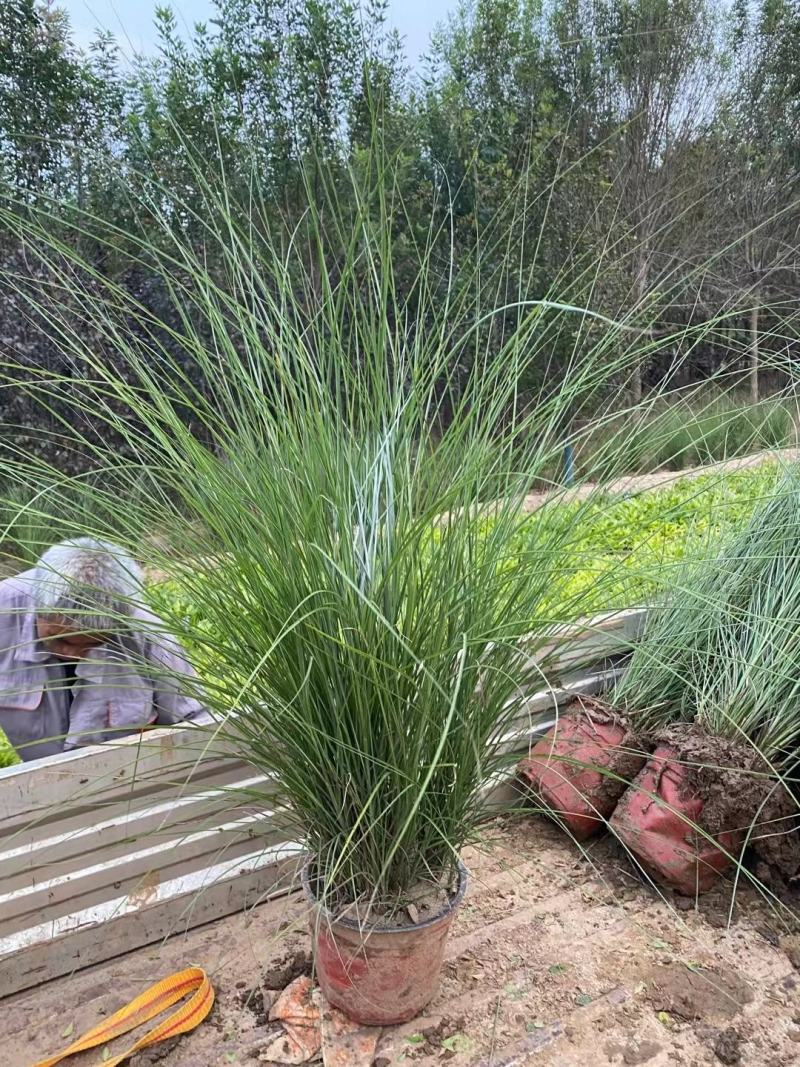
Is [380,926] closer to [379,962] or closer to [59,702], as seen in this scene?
[379,962]

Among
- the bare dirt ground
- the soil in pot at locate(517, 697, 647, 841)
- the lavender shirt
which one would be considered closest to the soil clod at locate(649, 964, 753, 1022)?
the bare dirt ground

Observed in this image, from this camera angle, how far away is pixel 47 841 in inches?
55.6

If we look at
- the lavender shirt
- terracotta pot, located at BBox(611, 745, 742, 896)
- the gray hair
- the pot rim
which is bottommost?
terracotta pot, located at BBox(611, 745, 742, 896)

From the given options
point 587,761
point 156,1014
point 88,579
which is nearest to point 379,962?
point 156,1014

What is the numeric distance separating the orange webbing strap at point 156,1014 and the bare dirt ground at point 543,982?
0.03 m

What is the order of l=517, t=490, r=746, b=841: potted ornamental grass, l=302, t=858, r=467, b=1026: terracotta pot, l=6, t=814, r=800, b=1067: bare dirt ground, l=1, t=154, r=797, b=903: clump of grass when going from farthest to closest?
l=517, t=490, r=746, b=841: potted ornamental grass → l=6, t=814, r=800, b=1067: bare dirt ground → l=302, t=858, r=467, b=1026: terracotta pot → l=1, t=154, r=797, b=903: clump of grass

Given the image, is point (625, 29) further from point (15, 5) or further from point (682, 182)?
point (15, 5)

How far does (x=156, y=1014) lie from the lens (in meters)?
1.33

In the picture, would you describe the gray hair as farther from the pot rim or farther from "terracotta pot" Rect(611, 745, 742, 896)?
"terracotta pot" Rect(611, 745, 742, 896)

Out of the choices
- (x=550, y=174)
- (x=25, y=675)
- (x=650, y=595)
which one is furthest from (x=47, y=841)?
(x=550, y=174)

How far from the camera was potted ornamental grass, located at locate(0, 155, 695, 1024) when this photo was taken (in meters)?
1.02

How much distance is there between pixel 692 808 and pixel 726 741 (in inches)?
6.2

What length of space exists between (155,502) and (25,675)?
33.8 inches

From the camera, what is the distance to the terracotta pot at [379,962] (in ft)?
3.73
